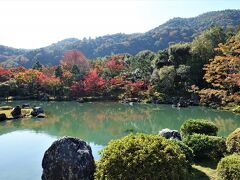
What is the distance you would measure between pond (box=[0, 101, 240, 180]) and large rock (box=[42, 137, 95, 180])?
505 centimetres

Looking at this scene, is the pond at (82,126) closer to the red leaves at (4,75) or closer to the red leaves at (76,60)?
the red leaves at (4,75)

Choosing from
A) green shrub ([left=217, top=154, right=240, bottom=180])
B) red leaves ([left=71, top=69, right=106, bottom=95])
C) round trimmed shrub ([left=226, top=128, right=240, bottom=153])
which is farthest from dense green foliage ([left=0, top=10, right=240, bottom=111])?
green shrub ([left=217, top=154, right=240, bottom=180])

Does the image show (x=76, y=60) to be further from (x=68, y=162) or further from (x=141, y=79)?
(x=68, y=162)

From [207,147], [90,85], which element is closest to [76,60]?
[90,85]

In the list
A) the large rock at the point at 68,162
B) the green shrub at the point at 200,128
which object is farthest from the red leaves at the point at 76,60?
the large rock at the point at 68,162

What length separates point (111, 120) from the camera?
3694 centimetres

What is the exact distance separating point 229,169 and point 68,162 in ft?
16.8

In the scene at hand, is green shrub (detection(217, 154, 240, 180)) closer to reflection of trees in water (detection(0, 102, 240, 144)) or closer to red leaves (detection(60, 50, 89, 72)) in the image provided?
reflection of trees in water (detection(0, 102, 240, 144))

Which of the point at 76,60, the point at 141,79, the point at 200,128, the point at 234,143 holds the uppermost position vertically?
the point at 76,60

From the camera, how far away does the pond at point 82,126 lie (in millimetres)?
19078

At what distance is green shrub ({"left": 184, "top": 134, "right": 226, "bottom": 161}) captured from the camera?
46.7 ft

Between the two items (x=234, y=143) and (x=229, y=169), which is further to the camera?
(x=234, y=143)

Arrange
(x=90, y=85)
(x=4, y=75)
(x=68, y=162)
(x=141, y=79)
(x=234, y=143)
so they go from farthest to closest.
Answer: (x=4, y=75)
(x=141, y=79)
(x=90, y=85)
(x=234, y=143)
(x=68, y=162)

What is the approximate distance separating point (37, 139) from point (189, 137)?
599 inches
